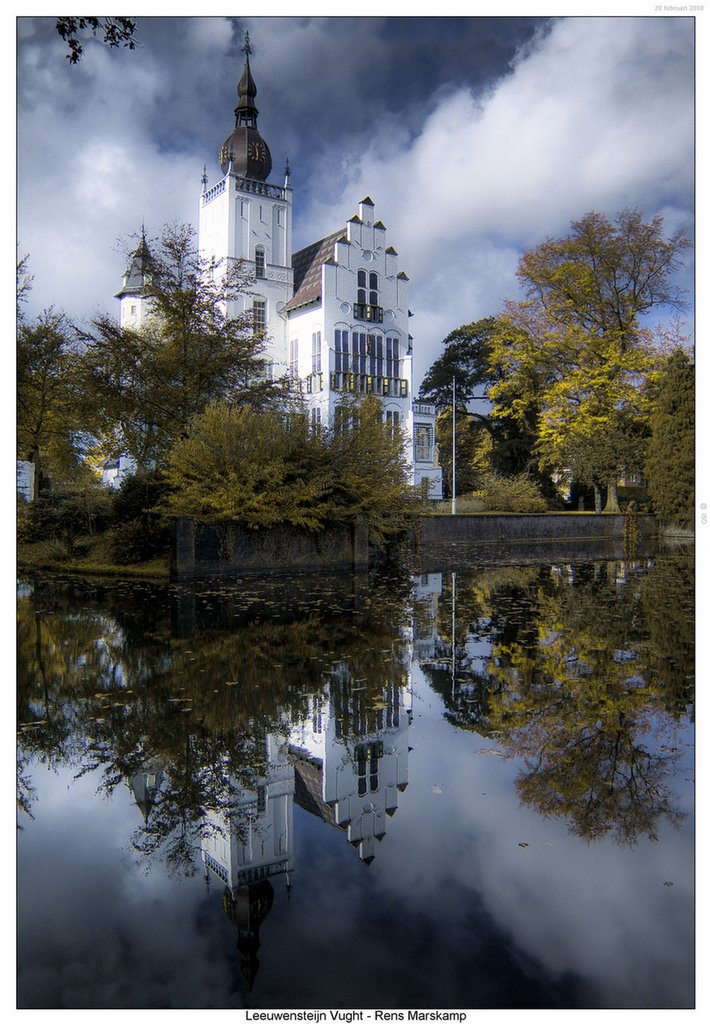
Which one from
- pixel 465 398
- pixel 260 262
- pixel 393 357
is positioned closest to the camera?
pixel 393 357

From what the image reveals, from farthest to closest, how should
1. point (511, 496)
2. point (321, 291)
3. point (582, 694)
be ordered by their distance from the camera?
point (321, 291)
point (511, 496)
point (582, 694)

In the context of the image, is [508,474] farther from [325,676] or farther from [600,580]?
[325,676]

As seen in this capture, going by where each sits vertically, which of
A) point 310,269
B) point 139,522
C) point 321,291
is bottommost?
point 139,522

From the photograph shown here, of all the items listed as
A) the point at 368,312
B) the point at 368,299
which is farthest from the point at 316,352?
the point at 368,299

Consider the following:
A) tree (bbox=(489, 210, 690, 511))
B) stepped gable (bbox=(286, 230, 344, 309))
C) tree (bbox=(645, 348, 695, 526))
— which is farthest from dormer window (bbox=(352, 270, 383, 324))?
tree (bbox=(645, 348, 695, 526))

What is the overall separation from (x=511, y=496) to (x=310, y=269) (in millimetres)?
18747

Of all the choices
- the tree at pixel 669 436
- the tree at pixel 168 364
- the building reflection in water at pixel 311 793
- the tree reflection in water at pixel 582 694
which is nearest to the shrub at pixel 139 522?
the tree at pixel 168 364

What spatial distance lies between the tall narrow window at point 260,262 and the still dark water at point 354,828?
1485 inches

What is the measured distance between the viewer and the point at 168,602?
11.4 m

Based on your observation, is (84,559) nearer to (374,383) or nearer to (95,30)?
(95,30)

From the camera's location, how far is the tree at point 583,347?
30891 mm

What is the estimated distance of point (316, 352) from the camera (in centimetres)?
3975

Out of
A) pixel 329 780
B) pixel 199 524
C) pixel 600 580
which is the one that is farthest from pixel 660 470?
pixel 329 780

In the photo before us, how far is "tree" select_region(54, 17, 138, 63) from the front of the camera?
411 cm
